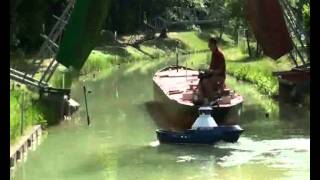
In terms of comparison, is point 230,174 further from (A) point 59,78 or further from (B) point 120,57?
(B) point 120,57

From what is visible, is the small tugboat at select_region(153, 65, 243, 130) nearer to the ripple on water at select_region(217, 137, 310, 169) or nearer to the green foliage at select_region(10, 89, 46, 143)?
the ripple on water at select_region(217, 137, 310, 169)

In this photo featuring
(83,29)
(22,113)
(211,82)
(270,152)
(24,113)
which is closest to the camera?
(83,29)

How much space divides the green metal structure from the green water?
8.88m

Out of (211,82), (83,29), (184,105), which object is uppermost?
(83,29)

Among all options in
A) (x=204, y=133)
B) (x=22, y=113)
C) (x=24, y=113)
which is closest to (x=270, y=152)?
(x=204, y=133)

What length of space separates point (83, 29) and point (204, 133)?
460 inches

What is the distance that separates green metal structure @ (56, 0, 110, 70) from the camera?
84.7 inches

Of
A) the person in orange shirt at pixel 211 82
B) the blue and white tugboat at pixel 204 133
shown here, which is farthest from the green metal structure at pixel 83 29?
the person in orange shirt at pixel 211 82

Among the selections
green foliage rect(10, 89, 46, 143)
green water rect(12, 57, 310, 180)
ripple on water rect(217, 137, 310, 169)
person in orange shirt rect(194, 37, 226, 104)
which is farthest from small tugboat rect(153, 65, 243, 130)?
green foliage rect(10, 89, 46, 143)

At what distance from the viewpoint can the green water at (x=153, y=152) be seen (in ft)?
38.0

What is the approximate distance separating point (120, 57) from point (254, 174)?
35694 mm

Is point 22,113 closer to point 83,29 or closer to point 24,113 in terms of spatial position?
point 24,113

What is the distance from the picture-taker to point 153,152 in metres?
13.8

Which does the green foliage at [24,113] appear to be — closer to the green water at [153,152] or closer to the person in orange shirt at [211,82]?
the green water at [153,152]
